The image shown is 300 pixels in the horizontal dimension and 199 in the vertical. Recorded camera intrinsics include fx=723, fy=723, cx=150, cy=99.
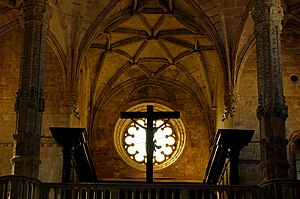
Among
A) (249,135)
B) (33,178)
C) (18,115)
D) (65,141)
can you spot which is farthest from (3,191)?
(249,135)

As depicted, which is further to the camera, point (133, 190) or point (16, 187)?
point (133, 190)

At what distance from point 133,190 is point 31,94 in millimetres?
3030

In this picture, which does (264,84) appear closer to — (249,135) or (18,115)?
(249,135)

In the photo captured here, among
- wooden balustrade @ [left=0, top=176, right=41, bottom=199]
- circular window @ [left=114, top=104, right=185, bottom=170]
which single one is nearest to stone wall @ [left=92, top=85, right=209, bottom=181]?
circular window @ [left=114, top=104, right=185, bottom=170]

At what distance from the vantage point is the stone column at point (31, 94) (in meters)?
15.0

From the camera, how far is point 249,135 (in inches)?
692

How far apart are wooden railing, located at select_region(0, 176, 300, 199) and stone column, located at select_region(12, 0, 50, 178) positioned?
1.20 ft

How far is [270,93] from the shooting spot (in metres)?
15.4

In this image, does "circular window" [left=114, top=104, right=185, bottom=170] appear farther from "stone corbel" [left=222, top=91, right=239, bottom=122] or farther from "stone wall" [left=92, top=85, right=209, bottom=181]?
"stone corbel" [left=222, top=91, right=239, bottom=122]

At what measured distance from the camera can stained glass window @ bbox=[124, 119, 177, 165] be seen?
85.1 ft

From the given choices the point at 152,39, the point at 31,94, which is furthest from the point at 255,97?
the point at 31,94

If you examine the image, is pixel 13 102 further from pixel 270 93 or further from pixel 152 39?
pixel 270 93

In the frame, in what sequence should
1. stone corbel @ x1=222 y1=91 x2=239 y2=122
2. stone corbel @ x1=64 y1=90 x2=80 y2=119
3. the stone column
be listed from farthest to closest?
stone corbel @ x1=64 y1=90 x2=80 y2=119 < stone corbel @ x1=222 y1=91 x2=239 y2=122 < the stone column

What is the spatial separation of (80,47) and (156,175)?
5914 millimetres
